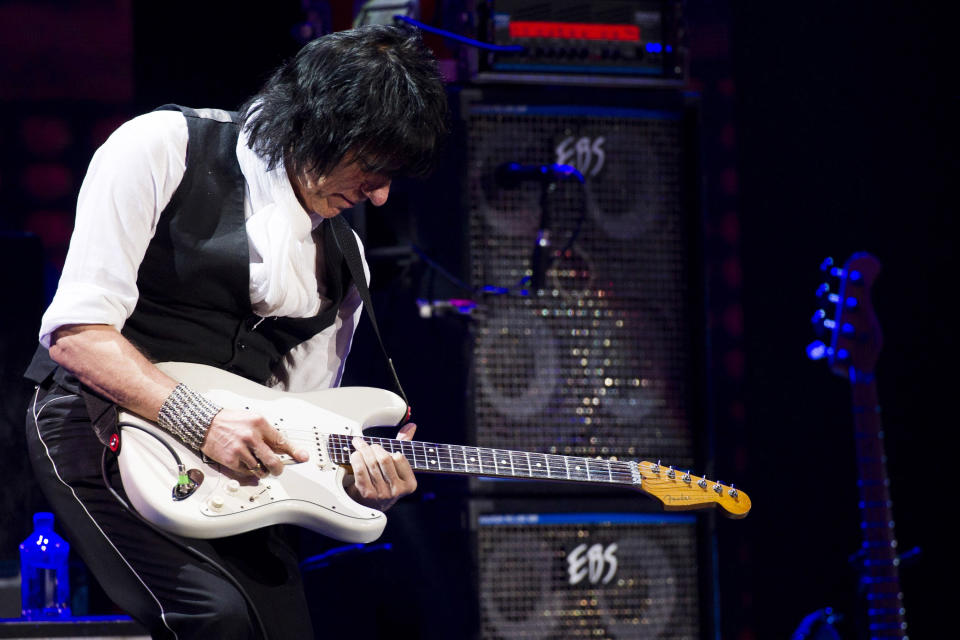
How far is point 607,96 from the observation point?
3.28 m

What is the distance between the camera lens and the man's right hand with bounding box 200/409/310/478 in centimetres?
207

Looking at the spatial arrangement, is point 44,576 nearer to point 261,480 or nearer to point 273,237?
point 261,480

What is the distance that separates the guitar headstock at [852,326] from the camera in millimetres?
3441

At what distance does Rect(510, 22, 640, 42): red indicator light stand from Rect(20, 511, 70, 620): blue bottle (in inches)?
74.5

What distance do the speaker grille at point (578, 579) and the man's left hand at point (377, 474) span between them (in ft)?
2.57

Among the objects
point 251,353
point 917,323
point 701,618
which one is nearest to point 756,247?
point 917,323

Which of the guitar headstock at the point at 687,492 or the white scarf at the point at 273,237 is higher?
the white scarf at the point at 273,237

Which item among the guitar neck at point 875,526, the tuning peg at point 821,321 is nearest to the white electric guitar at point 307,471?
the guitar neck at point 875,526

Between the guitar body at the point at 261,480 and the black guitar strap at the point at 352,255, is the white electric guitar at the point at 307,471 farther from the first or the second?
the black guitar strap at the point at 352,255

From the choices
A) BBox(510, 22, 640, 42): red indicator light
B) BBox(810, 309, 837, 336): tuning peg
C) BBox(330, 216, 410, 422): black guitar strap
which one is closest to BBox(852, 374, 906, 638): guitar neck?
BBox(810, 309, 837, 336): tuning peg

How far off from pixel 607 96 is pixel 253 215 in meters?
1.33

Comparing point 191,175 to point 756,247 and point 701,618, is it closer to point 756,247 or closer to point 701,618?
point 701,618

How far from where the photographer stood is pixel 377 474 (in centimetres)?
233

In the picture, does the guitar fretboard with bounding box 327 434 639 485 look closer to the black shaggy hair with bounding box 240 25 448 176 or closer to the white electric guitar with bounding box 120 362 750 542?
the white electric guitar with bounding box 120 362 750 542
